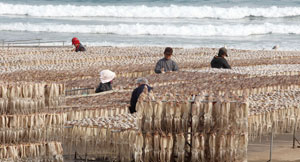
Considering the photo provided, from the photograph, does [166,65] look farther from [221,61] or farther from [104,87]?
[104,87]

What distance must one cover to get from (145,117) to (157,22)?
141 feet

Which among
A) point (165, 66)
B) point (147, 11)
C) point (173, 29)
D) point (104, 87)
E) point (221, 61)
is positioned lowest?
point (104, 87)

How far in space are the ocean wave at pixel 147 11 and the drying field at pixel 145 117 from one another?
40.2 m

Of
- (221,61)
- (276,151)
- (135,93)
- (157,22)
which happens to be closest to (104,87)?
(135,93)

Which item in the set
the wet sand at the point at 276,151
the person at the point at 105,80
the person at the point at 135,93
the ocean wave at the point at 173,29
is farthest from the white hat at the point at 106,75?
the ocean wave at the point at 173,29

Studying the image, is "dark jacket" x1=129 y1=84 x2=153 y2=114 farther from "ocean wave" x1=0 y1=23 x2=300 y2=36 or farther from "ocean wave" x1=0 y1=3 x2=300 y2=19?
"ocean wave" x1=0 y1=3 x2=300 y2=19

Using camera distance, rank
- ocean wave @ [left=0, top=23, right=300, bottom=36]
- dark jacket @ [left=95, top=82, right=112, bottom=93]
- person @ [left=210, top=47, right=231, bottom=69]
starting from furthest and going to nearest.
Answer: ocean wave @ [left=0, top=23, right=300, bottom=36] → person @ [left=210, top=47, right=231, bottom=69] → dark jacket @ [left=95, top=82, right=112, bottom=93]

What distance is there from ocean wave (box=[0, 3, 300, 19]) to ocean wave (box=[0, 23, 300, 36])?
911 centimetres

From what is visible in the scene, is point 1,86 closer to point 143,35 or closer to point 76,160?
point 76,160

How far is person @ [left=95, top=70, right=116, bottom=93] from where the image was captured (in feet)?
34.8

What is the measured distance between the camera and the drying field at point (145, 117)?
6.32 meters

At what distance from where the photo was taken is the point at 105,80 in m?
10.7

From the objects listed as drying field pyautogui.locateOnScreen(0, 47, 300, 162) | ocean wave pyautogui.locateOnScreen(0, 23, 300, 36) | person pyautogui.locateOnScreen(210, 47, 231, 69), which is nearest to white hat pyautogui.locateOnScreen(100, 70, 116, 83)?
drying field pyautogui.locateOnScreen(0, 47, 300, 162)

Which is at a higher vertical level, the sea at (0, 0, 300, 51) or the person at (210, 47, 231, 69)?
the sea at (0, 0, 300, 51)
